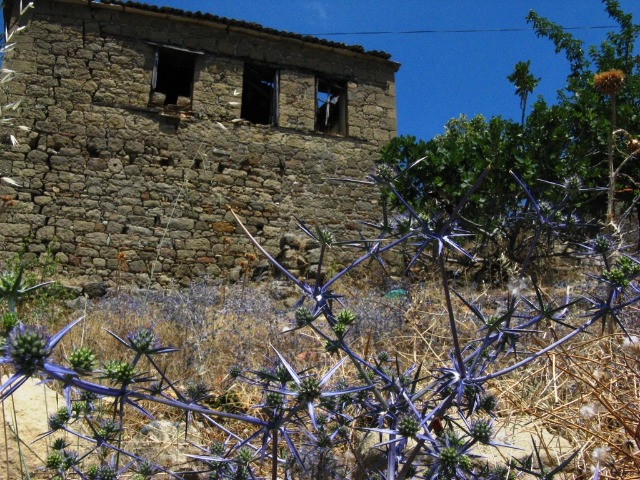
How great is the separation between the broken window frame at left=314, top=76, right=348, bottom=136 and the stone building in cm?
4

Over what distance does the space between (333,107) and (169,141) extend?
356 centimetres

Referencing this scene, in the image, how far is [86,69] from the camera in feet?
32.3

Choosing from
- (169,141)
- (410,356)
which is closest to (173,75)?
(169,141)

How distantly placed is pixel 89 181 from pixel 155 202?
1.07 m

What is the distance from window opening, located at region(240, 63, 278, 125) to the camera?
11.0m

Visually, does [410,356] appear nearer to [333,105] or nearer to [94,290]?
[94,290]

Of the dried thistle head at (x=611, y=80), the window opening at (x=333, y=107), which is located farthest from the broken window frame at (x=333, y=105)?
the dried thistle head at (x=611, y=80)

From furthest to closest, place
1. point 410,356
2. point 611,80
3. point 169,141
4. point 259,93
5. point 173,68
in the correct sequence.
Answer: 1. point 259,93
2. point 173,68
3. point 169,141
4. point 611,80
5. point 410,356

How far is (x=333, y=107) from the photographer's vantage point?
12.0 metres

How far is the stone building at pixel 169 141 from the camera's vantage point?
9305 mm

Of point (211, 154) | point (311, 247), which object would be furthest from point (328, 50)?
point (311, 247)

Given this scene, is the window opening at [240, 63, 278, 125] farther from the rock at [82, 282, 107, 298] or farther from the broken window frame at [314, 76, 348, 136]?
the rock at [82, 282, 107, 298]

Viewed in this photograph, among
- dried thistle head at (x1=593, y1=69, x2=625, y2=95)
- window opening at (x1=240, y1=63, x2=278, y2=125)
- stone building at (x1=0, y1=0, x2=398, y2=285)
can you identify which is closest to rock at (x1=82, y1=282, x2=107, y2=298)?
stone building at (x1=0, y1=0, x2=398, y2=285)

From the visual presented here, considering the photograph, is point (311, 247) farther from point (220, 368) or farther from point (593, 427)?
point (593, 427)
